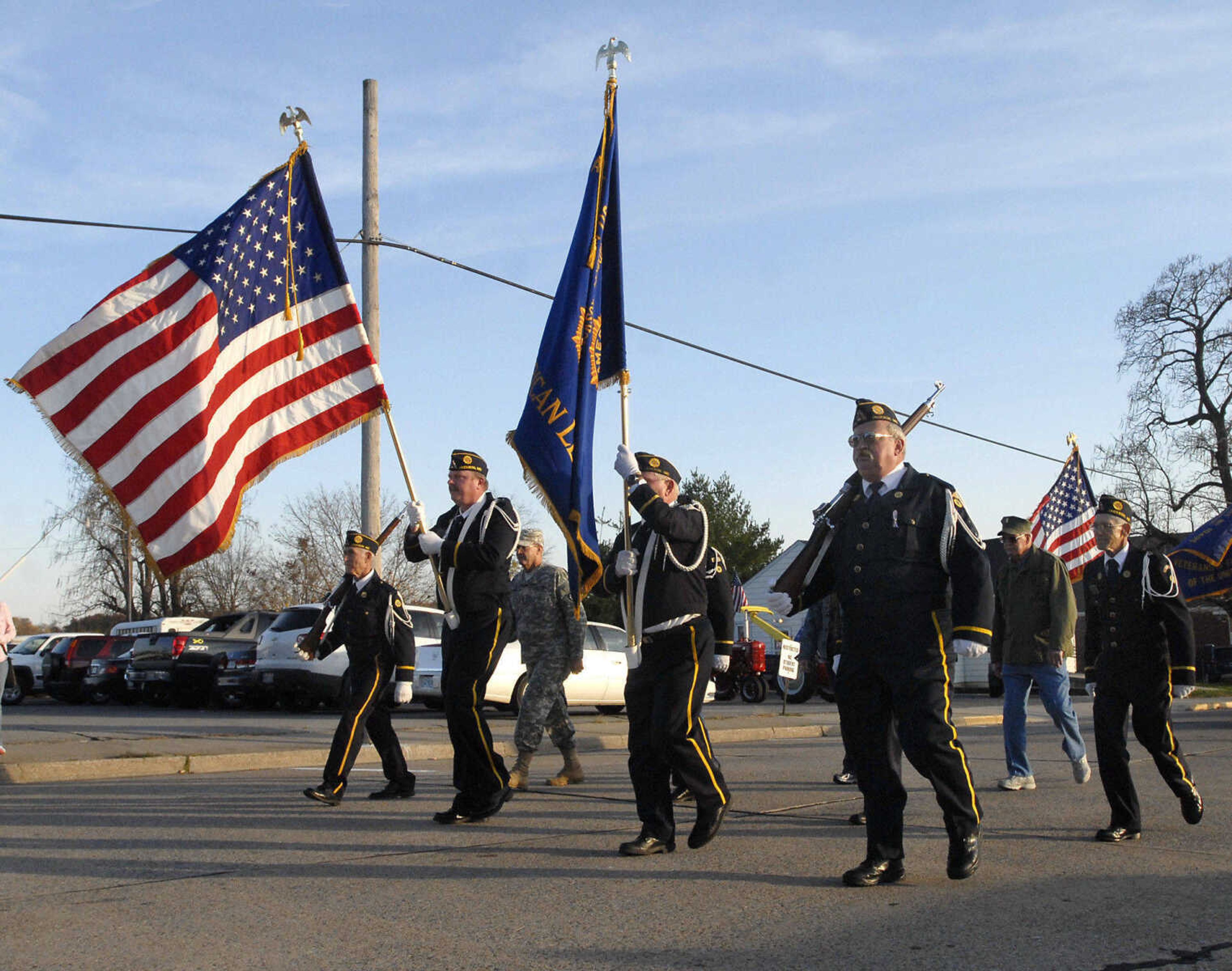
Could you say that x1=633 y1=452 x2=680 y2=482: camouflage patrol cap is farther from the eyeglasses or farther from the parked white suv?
the parked white suv

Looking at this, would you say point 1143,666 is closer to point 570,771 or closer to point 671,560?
point 671,560

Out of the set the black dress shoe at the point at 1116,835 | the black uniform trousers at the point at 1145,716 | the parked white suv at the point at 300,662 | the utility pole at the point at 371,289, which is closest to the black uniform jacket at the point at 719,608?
the black uniform trousers at the point at 1145,716

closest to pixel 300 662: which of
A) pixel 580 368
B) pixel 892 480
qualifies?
pixel 580 368

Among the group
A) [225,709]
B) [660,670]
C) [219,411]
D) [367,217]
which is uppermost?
[367,217]

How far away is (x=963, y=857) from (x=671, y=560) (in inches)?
78.0

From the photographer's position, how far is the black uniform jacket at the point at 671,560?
6289mm

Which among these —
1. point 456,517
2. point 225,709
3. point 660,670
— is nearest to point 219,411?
point 456,517

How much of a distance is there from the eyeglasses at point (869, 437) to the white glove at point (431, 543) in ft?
8.80

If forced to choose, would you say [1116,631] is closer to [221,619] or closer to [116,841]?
[116,841]

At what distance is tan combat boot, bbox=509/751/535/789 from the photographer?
29.6 feet

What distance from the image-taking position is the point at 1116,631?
7125 millimetres

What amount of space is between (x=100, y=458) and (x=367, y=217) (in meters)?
6.82

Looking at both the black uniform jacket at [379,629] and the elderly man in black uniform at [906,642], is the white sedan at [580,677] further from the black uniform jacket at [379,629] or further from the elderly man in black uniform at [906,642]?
the elderly man in black uniform at [906,642]

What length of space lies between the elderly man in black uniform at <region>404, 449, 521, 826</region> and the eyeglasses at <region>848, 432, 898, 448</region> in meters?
2.32
